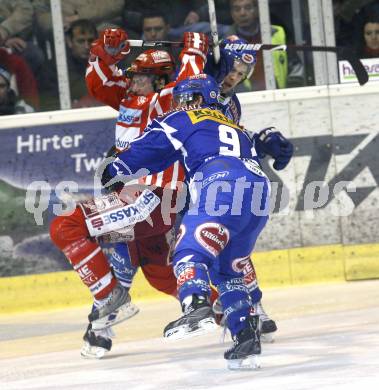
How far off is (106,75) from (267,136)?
39.9 inches

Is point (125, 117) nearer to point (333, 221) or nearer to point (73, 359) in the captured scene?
point (73, 359)

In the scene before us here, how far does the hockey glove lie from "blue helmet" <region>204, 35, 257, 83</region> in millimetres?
411

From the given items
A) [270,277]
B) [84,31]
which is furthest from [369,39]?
[84,31]

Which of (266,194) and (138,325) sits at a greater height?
(266,194)

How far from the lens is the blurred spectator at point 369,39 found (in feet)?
30.9

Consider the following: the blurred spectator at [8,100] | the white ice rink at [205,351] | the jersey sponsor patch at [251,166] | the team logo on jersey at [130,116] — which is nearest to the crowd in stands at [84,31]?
the blurred spectator at [8,100]

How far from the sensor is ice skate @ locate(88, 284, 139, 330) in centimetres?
682

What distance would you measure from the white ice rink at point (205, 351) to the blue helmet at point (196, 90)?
134 cm

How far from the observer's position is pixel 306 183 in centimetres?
927

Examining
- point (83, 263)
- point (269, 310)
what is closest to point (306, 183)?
point (269, 310)

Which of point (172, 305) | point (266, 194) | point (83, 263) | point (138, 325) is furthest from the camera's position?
point (172, 305)

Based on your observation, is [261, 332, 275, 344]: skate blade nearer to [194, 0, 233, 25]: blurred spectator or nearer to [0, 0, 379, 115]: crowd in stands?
[0, 0, 379, 115]: crowd in stands

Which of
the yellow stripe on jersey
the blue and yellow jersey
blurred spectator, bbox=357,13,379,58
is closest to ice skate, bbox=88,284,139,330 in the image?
the blue and yellow jersey

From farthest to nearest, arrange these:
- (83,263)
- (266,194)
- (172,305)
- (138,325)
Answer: (172,305)
(138,325)
(83,263)
(266,194)
